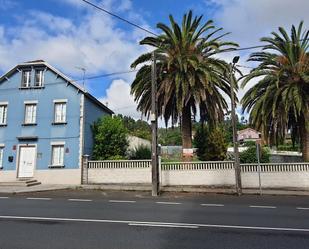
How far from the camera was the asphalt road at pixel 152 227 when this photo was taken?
684 centimetres

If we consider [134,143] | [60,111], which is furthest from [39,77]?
[134,143]

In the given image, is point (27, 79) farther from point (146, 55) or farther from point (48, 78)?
point (146, 55)

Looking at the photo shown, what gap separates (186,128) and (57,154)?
30.4 feet

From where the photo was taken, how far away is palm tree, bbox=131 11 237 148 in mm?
20906

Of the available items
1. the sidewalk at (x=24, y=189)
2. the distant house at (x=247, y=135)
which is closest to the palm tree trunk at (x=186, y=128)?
the distant house at (x=247, y=135)

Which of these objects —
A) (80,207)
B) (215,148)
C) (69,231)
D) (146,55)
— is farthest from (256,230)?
(215,148)

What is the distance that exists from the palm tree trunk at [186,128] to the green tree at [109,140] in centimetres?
473

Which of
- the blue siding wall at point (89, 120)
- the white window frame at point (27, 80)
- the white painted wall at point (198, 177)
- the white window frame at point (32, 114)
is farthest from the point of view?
the white window frame at point (27, 80)

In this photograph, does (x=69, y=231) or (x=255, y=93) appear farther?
(x=255, y=93)

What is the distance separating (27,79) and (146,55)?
31.2 feet

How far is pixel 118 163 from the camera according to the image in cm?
2227

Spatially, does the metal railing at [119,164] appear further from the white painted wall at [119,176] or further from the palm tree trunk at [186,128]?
the palm tree trunk at [186,128]

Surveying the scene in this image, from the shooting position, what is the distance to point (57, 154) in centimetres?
2389

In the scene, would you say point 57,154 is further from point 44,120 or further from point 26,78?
point 26,78
